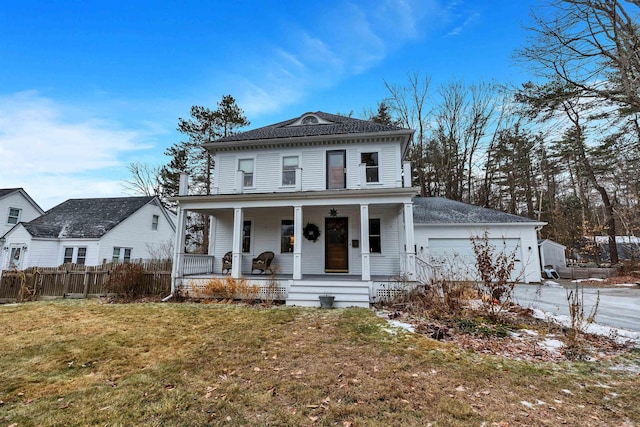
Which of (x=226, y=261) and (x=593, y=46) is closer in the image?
(x=593, y=46)

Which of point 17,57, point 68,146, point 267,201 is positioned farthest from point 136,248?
point 267,201

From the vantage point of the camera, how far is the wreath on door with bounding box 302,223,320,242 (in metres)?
→ 11.2

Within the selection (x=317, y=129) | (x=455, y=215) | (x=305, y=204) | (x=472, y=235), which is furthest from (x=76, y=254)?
(x=472, y=235)

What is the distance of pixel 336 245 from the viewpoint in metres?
11.2

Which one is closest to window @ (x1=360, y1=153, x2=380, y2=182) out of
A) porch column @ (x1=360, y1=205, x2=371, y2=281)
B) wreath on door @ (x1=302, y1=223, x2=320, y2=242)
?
porch column @ (x1=360, y1=205, x2=371, y2=281)

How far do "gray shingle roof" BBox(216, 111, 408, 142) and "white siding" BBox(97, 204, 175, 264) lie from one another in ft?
34.9

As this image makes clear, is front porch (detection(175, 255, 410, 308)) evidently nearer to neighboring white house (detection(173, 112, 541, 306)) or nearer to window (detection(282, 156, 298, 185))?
neighboring white house (detection(173, 112, 541, 306))

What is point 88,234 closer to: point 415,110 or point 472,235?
point 472,235

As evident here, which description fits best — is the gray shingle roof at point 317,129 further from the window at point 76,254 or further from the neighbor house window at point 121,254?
the window at point 76,254

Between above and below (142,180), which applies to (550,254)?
below

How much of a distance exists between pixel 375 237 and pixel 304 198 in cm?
356

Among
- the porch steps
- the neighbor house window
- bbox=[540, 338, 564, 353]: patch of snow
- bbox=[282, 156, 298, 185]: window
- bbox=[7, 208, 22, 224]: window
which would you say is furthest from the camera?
bbox=[7, 208, 22, 224]: window

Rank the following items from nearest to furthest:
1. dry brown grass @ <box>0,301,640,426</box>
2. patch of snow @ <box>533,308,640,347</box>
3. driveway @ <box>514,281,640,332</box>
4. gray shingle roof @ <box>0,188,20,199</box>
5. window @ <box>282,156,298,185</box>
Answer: dry brown grass @ <box>0,301,640,426</box> < patch of snow @ <box>533,308,640,347</box> < driveway @ <box>514,281,640,332</box> < window @ <box>282,156,298,185</box> < gray shingle roof @ <box>0,188,20,199</box>

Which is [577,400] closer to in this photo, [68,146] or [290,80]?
[290,80]
